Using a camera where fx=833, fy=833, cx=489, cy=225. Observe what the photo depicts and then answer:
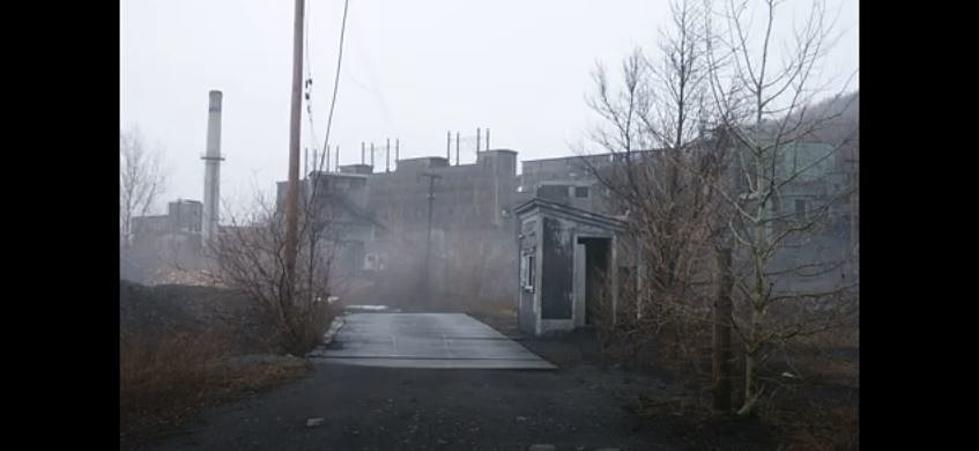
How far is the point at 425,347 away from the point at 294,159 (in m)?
4.47

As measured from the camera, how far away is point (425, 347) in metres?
16.5

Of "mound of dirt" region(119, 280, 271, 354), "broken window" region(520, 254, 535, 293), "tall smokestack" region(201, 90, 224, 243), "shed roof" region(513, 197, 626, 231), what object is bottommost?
"mound of dirt" region(119, 280, 271, 354)

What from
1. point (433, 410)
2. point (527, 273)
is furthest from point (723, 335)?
point (527, 273)

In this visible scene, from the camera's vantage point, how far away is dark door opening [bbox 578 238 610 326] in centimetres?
1769

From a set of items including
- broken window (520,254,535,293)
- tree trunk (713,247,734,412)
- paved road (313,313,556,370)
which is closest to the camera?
tree trunk (713,247,734,412)

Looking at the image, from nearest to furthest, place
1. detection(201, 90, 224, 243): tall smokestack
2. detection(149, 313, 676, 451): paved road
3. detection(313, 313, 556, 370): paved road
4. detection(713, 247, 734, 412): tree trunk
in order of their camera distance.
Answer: detection(149, 313, 676, 451): paved road → detection(713, 247, 734, 412): tree trunk → detection(313, 313, 556, 370): paved road → detection(201, 90, 224, 243): tall smokestack

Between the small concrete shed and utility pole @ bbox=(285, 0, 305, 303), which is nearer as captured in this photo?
utility pole @ bbox=(285, 0, 305, 303)

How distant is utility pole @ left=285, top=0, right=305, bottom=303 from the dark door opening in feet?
20.5

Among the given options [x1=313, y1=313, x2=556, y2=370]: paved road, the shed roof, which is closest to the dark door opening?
the shed roof

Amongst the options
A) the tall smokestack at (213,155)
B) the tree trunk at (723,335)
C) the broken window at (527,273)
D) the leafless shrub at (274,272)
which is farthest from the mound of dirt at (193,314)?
the tall smokestack at (213,155)

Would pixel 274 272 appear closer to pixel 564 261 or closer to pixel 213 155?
pixel 564 261

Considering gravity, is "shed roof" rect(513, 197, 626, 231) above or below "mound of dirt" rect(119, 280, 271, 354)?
above

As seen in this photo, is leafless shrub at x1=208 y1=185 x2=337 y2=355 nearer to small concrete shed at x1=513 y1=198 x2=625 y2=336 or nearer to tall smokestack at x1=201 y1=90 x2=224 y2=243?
small concrete shed at x1=513 y1=198 x2=625 y2=336
